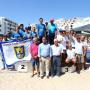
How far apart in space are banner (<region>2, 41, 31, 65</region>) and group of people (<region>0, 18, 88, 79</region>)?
604 mm

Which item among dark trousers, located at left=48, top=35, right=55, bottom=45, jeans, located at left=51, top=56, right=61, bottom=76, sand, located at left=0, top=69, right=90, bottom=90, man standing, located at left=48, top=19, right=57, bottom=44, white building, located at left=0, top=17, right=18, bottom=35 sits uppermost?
white building, located at left=0, top=17, right=18, bottom=35

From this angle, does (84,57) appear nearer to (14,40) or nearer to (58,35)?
(58,35)

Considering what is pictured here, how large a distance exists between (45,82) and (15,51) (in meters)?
3.01

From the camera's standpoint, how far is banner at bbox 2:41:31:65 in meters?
14.8

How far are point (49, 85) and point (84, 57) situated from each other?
2.49 m

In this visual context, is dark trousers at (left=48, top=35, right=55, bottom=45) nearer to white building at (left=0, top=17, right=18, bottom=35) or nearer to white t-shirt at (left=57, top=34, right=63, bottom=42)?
white t-shirt at (left=57, top=34, right=63, bottom=42)

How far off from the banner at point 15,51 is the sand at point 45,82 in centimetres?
110

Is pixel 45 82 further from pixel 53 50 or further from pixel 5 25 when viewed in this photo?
pixel 5 25

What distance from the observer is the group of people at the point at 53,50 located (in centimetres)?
1320

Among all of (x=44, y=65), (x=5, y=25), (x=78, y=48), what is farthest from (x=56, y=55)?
(x=5, y=25)

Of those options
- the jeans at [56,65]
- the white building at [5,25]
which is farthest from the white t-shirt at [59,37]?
the white building at [5,25]

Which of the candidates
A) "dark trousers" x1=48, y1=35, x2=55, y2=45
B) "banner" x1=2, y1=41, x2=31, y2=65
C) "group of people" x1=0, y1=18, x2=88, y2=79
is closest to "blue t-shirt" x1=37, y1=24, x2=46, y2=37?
"group of people" x1=0, y1=18, x2=88, y2=79

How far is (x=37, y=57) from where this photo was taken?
13.3 meters

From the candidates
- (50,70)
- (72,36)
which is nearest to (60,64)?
(50,70)
